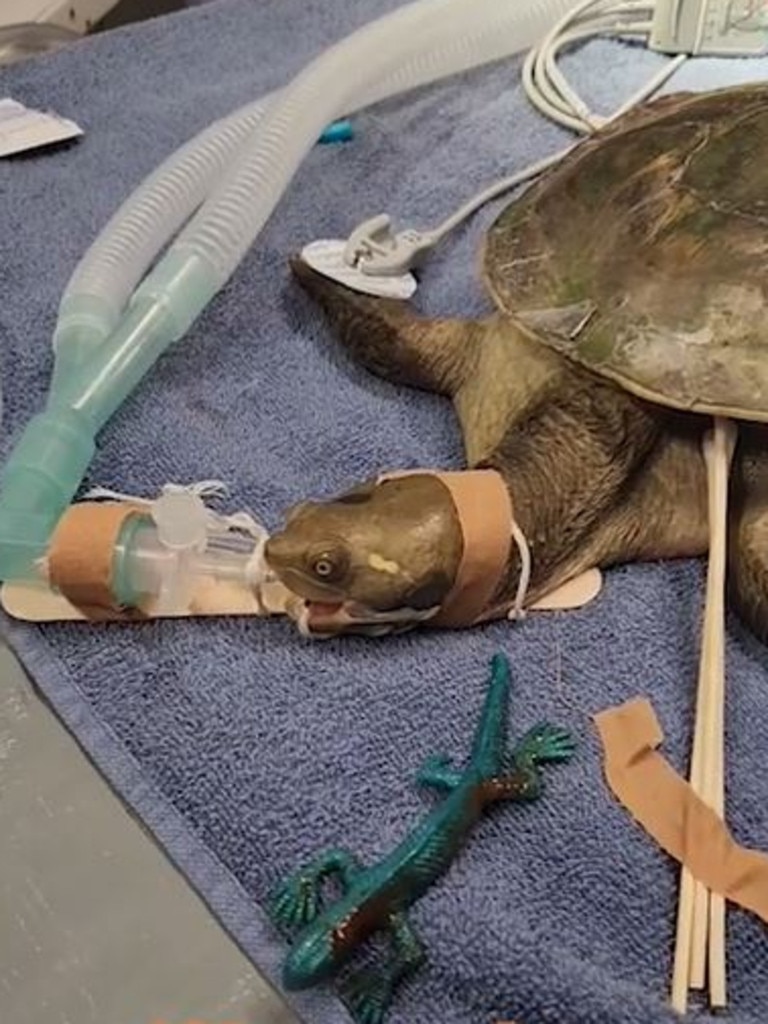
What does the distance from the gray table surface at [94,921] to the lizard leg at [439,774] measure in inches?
5.2

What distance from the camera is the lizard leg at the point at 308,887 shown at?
2.43ft

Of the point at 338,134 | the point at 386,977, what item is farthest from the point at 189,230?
the point at 386,977

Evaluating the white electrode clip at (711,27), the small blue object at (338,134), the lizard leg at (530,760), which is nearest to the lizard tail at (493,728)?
the lizard leg at (530,760)

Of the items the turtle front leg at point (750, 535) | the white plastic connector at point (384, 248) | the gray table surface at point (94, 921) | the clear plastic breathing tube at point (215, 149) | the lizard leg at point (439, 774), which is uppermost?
the clear plastic breathing tube at point (215, 149)

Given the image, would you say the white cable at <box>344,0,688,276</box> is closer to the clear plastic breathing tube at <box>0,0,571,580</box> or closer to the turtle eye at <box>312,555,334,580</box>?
the clear plastic breathing tube at <box>0,0,571,580</box>

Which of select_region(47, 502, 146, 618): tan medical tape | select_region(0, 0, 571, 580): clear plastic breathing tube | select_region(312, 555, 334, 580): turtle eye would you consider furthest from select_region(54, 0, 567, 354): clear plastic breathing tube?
select_region(312, 555, 334, 580): turtle eye

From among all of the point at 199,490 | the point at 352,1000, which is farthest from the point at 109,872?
the point at 199,490

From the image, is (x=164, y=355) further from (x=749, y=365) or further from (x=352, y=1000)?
(x=352, y=1000)

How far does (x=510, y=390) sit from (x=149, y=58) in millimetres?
738

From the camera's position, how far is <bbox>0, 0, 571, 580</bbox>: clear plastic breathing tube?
0.96 meters

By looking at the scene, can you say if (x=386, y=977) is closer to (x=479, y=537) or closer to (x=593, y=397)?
(x=479, y=537)

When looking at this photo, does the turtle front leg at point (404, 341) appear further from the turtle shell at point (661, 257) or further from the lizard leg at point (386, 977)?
the lizard leg at point (386, 977)

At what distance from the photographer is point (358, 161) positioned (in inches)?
53.6

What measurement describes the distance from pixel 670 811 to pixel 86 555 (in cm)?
35
